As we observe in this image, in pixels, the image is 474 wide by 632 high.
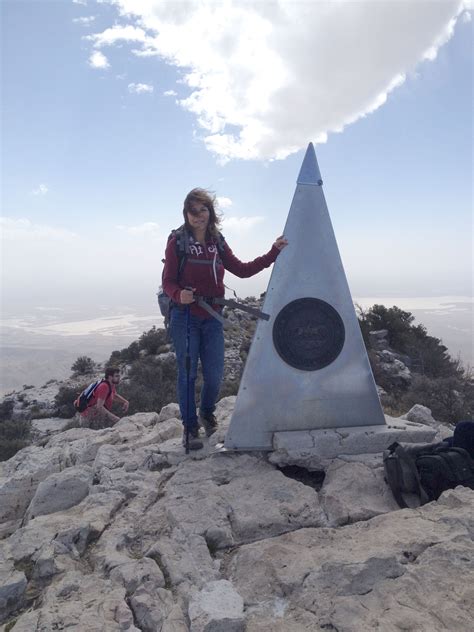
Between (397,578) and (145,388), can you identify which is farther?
(145,388)

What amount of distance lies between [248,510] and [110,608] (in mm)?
1120

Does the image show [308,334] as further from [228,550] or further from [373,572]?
[373,572]

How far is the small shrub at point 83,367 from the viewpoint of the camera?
15.2m

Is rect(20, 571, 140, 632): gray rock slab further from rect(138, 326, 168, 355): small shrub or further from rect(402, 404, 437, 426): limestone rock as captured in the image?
rect(138, 326, 168, 355): small shrub

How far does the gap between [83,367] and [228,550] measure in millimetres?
13649

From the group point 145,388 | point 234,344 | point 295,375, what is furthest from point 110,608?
point 234,344

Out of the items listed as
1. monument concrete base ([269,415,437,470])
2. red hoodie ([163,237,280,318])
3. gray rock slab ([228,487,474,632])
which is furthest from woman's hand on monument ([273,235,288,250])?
gray rock slab ([228,487,474,632])

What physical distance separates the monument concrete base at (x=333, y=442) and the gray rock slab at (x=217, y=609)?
1.48m

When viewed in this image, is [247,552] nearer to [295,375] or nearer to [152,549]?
[152,549]

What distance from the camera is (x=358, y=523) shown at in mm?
2932

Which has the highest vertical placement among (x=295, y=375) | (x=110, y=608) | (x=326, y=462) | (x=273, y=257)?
(x=273, y=257)

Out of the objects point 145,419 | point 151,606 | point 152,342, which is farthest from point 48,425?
point 151,606

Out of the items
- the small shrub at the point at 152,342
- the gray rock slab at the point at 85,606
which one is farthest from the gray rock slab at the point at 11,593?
the small shrub at the point at 152,342

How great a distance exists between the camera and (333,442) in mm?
3840
